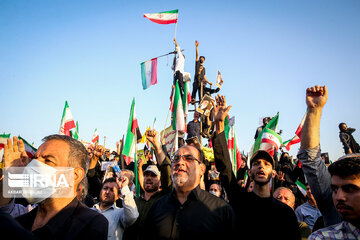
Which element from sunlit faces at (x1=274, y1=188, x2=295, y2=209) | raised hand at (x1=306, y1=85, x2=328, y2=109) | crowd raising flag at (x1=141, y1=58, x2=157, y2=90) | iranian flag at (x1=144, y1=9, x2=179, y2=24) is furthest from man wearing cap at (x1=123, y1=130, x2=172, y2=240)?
iranian flag at (x1=144, y1=9, x2=179, y2=24)

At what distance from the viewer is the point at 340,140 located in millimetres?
6891

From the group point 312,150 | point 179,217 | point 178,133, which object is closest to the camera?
point 312,150

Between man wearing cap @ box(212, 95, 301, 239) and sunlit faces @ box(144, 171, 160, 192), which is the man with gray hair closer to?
man wearing cap @ box(212, 95, 301, 239)

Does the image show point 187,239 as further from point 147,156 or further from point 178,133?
point 147,156

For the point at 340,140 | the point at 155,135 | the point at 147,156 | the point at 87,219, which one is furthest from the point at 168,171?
the point at 340,140

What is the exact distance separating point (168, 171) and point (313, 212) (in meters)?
2.61

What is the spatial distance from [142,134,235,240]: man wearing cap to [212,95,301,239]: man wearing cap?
0.24 meters

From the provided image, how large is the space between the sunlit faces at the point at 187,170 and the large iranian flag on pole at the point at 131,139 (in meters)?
3.95

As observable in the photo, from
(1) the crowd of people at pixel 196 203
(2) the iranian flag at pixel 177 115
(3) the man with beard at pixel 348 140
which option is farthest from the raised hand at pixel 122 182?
(3) the man with beard at pixel 348 140

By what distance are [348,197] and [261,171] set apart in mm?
1243

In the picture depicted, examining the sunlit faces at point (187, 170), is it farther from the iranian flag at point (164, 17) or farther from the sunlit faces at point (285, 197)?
the iranian flag at point (164, 17)

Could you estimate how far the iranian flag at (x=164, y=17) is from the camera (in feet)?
33.6

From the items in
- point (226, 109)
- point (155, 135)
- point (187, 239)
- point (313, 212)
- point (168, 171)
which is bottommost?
point (313, 212)

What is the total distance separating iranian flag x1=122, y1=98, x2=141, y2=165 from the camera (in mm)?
6473
